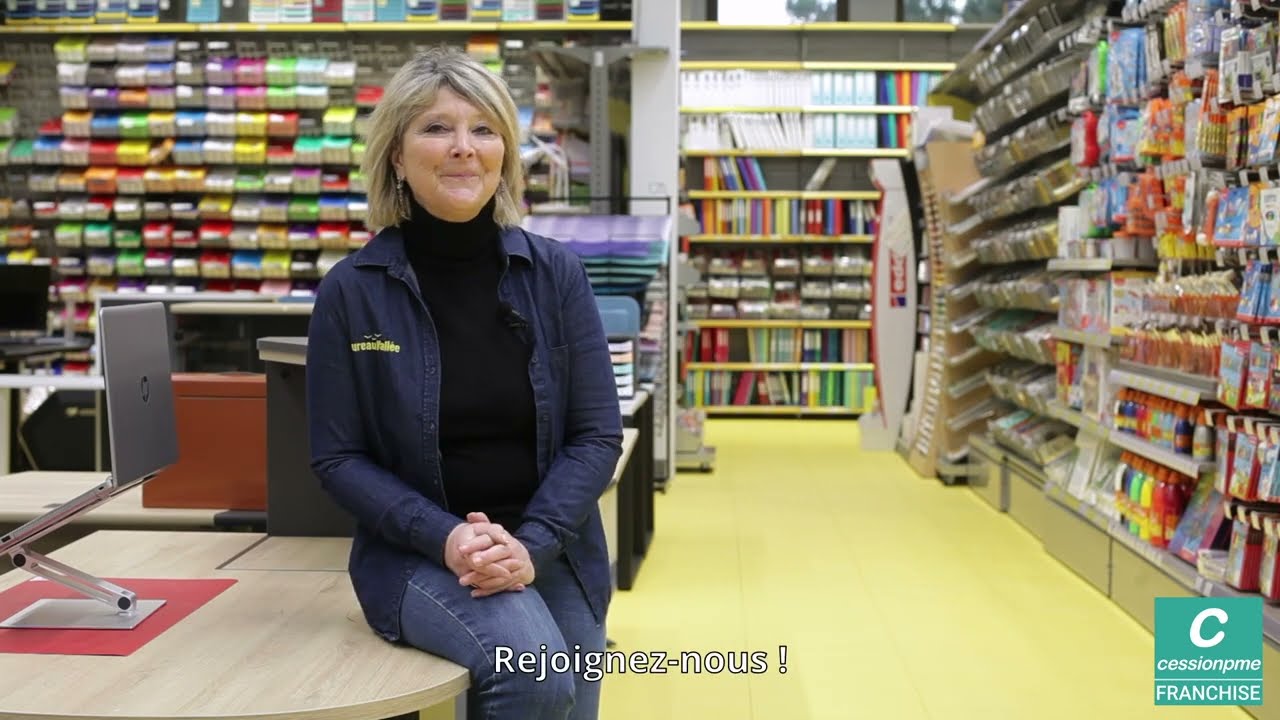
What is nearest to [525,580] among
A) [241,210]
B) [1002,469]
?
[1002,469]

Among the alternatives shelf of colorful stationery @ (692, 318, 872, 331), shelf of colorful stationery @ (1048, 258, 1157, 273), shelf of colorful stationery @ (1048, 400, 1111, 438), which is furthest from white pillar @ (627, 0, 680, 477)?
shelf of colorful stationery @ (692, 318, 872, 331)

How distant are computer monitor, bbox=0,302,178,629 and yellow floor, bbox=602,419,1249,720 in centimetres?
159

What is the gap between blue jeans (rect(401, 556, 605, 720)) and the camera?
1594mm

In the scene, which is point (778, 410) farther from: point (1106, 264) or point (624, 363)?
point (624, 363)

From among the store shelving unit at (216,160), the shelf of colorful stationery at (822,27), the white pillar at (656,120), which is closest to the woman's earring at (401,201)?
the white pillar at (656,120)

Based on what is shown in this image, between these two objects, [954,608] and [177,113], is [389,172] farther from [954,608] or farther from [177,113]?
[177,113]

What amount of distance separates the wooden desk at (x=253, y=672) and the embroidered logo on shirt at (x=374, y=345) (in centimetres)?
39

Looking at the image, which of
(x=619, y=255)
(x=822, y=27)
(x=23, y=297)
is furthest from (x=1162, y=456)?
(x=822, y=27)

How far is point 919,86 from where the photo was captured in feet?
33.7

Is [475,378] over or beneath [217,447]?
over

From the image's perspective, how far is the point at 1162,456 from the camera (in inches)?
149

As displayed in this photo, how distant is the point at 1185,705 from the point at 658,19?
15.9 ft

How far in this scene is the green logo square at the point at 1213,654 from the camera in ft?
10.0

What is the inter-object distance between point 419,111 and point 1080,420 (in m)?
3.56
